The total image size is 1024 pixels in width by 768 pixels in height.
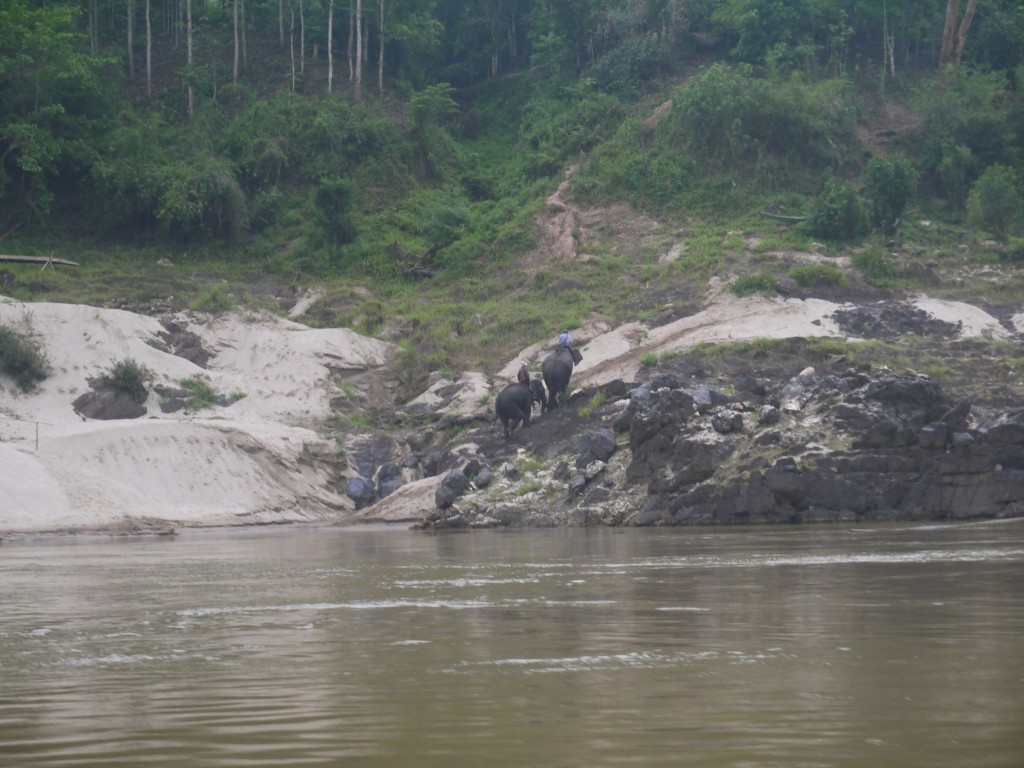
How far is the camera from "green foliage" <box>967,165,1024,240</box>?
3750cm

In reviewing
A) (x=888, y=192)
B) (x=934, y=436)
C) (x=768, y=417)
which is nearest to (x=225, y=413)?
(x=768, y=417)

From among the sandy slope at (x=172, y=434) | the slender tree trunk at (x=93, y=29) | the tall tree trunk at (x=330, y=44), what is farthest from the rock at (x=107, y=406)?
the slender tree trunk at (x=93, y=29)

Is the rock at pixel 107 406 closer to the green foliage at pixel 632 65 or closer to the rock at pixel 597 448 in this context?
the rock at pixel 597 448

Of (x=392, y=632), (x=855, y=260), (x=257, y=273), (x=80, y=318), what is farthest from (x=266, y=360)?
(x=392, y=632)

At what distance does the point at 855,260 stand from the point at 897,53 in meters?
22.5

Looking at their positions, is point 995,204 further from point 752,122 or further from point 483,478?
point 483,478

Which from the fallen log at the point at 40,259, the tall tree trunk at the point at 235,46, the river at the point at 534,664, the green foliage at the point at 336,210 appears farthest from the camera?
the tall tree trunk at the point at 235,46

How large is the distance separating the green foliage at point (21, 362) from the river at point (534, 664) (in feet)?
55.7

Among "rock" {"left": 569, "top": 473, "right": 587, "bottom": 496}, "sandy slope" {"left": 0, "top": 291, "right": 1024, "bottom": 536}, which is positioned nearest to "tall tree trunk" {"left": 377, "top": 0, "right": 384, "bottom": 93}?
"sandy slope" {"left": 0, "top": 291, "right": 1024, "bottom": 536}

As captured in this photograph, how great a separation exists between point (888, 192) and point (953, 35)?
1374 cm

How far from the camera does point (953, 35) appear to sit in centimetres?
4778

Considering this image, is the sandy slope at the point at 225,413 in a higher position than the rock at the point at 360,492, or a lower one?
higher

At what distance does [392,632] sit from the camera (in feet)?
29.3

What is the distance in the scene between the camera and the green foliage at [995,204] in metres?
37.5
